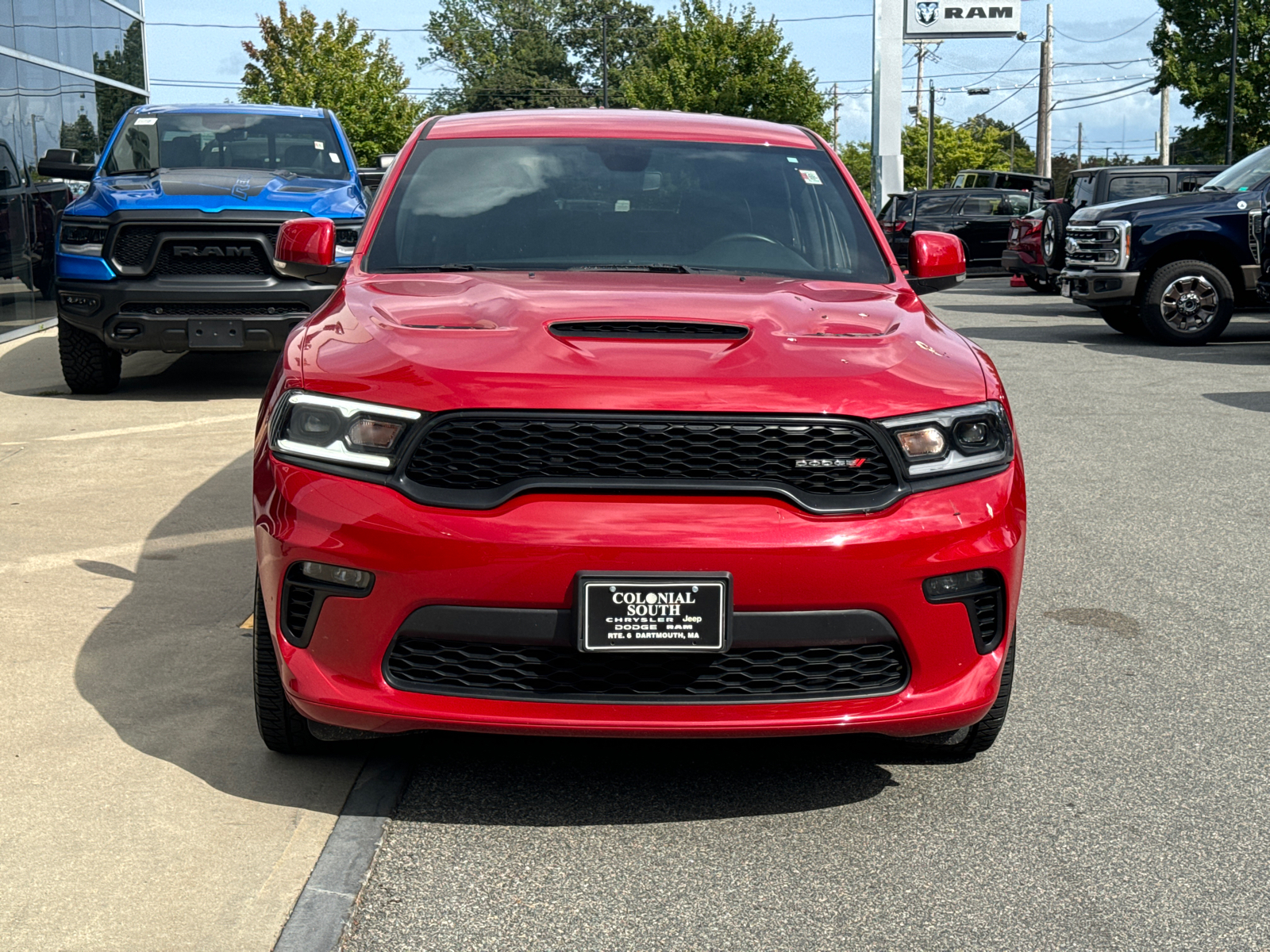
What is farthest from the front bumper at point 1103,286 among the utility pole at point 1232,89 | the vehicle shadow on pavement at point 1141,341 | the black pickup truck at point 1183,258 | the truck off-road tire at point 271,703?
the utility pole at point 1232,89

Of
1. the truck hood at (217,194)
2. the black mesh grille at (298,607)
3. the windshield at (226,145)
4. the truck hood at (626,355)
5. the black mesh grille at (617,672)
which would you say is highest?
the windshield at (226,145)

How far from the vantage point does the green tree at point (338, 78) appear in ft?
146

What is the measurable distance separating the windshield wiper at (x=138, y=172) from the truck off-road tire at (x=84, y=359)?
4.05ft

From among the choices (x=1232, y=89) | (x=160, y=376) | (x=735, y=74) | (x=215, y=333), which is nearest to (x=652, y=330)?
(x=215, y=333)

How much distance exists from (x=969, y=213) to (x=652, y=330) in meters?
24.8

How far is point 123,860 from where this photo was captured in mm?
3318

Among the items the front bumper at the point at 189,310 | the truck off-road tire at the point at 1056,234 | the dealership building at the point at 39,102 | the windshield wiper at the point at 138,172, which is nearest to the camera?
the front bumper at the point at 189,310

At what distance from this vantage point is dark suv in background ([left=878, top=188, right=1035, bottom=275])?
88.7ft

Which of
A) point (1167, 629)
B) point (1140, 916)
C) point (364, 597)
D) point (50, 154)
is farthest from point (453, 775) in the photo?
point (50, 154)

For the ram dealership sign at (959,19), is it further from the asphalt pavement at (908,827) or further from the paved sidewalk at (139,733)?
the asphalt pavement at (908,827)

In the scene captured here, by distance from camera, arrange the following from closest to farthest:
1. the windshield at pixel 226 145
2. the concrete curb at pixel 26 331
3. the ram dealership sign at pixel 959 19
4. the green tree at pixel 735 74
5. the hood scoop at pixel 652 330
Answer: the hood scoop at pixel 652 330, the windshield at pixel 226 145, the concrete curb at pixel 26 331, the ram dealership sign at pixel 959 19, the green tree at pixel 735 74

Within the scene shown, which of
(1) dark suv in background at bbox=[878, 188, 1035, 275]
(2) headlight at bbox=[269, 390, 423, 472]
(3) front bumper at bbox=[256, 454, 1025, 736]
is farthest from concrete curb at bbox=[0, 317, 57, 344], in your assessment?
(1) dark suv in background at bbox=[878, 188, 1035, 275]

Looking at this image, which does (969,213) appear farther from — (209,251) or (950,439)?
(950,439)

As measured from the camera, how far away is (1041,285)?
950 inches
